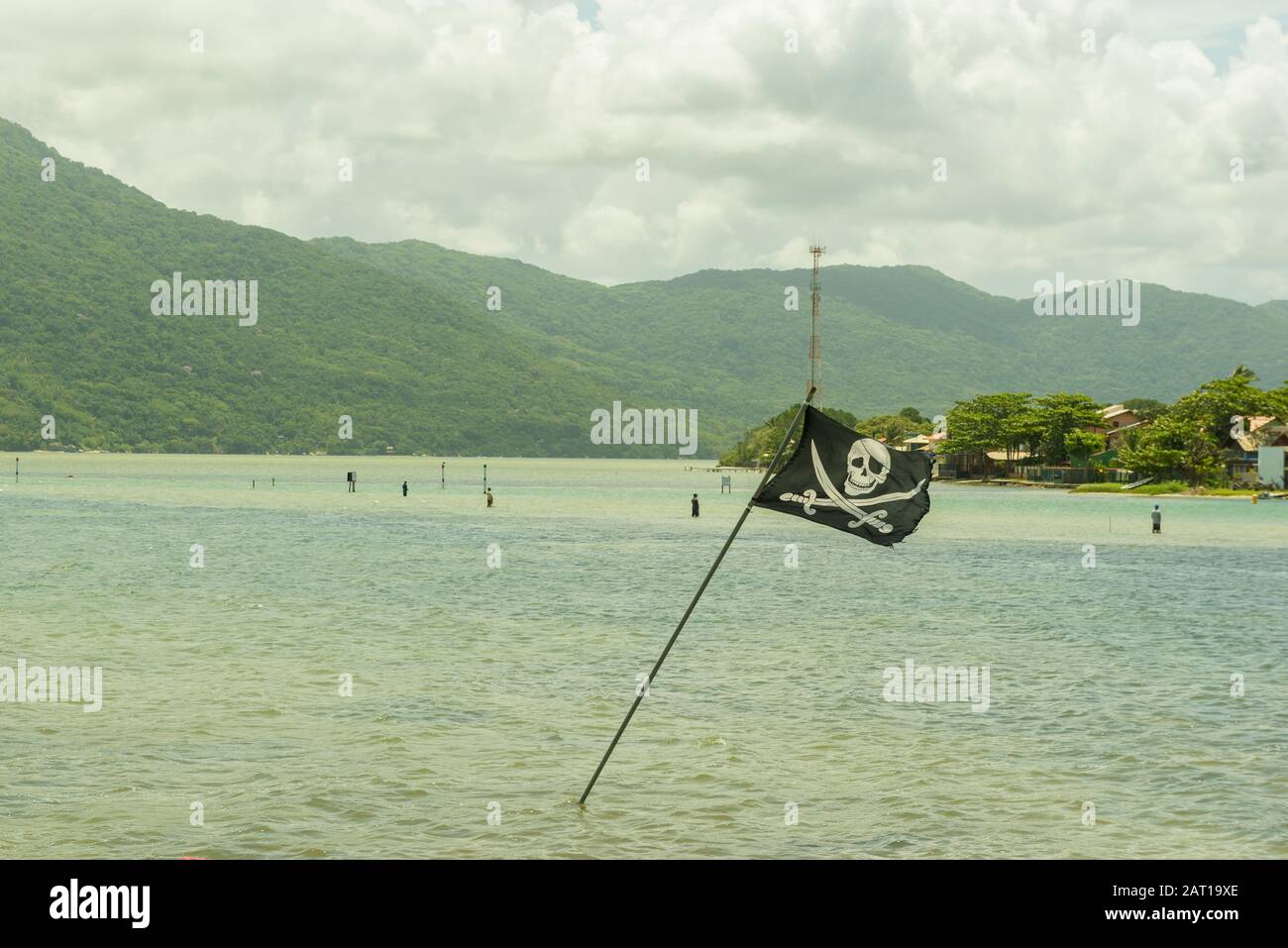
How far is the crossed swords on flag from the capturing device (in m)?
11.2

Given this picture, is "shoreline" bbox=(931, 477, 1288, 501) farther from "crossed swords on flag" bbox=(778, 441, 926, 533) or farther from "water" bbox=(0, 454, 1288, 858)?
"crossed swords on flag" bbox=(778, 441, 926, 533)

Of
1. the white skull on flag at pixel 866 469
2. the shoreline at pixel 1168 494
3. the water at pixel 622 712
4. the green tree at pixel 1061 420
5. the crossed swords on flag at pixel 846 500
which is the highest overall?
the green tree at pixel 1061 420

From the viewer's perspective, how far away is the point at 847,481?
11281mm

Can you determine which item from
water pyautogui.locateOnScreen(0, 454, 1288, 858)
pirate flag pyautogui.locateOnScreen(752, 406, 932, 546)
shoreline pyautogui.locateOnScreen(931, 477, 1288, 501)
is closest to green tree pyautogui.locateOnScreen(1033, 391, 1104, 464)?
shoreline pyautogui.locateOnScreen(931, 477, 1288, 501)

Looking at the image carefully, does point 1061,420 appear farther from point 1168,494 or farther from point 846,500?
point 846,500

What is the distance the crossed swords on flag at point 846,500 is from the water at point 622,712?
12.6 ft

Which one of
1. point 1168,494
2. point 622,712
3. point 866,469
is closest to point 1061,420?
point 1168,494

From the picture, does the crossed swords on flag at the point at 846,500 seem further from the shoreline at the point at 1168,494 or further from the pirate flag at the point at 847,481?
the shoreline at the point at 1168,494

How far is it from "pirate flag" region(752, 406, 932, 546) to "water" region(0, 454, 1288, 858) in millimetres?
3864

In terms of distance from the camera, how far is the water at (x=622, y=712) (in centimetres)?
1384

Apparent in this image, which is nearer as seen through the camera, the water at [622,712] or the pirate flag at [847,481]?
the pirate flag at [847,481]

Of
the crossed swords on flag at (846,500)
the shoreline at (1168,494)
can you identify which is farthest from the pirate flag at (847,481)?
the shoreline at (1168,494)

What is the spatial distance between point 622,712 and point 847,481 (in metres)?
10.2
